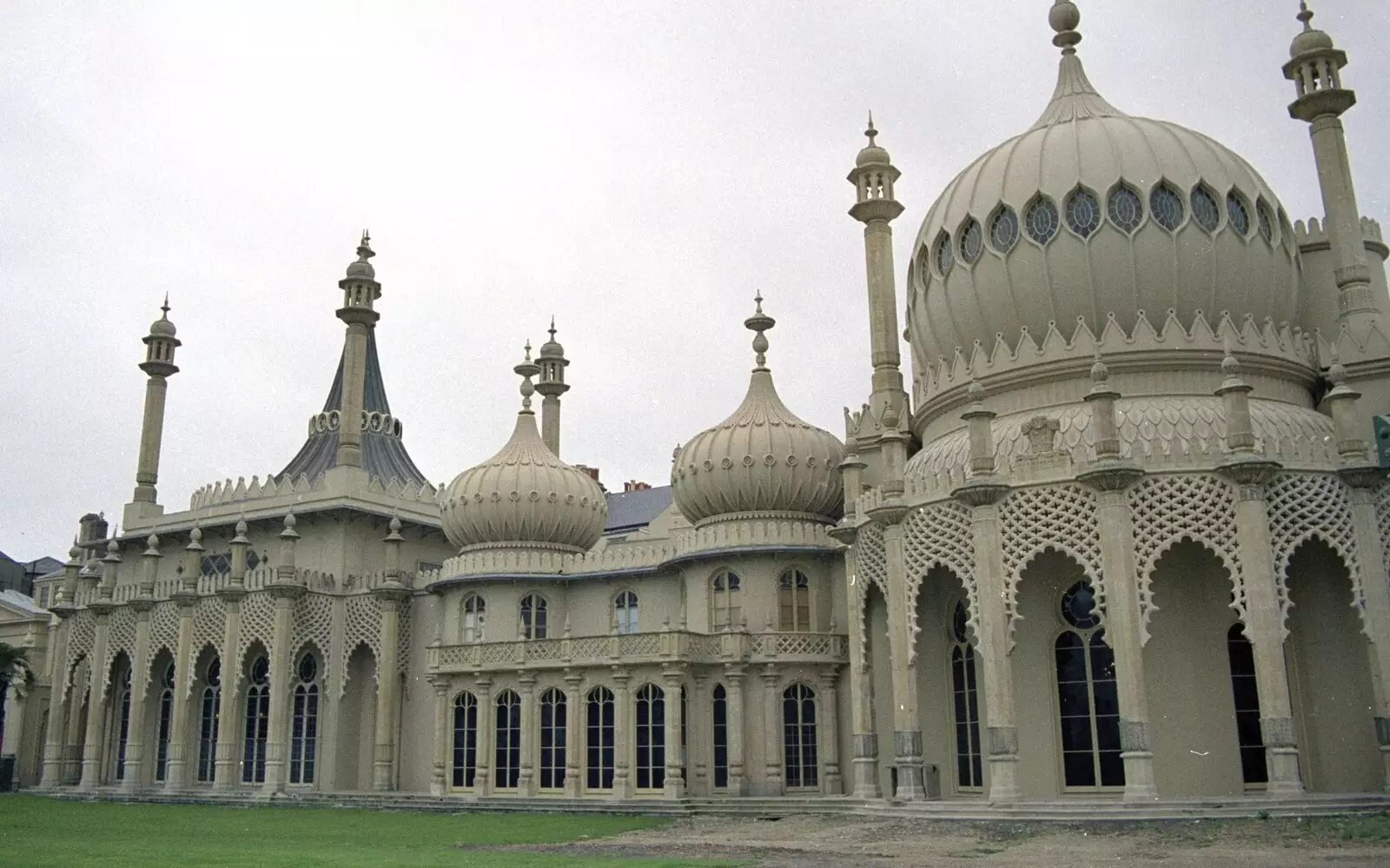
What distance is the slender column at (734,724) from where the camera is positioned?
25922 millimetres

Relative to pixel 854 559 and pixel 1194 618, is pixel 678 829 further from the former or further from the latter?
pixel 1194 618

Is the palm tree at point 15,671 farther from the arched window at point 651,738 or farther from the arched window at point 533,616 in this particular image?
the arched window at point 651,738

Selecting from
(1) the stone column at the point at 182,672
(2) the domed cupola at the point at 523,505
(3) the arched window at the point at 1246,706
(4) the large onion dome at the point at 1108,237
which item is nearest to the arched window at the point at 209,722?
(1) the stone column at the point at 182,672

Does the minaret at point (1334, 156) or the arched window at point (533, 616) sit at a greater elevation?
the minaret at point (1334, 156)

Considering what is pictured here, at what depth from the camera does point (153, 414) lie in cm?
3850

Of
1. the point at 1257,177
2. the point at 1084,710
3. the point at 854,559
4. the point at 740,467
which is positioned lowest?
the point at 1084,710

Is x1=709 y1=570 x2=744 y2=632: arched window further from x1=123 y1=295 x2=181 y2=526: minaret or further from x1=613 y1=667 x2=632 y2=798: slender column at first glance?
x1=123 y1=295 x2=181 y2=526: minaret

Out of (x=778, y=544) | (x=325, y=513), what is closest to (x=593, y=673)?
(x=778, y=544)

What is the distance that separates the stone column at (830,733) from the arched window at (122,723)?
65.4 feet

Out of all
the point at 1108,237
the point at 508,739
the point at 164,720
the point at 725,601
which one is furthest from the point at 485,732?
the point at 1108,237

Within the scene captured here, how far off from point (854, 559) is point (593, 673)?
22.1ft

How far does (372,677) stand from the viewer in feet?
108

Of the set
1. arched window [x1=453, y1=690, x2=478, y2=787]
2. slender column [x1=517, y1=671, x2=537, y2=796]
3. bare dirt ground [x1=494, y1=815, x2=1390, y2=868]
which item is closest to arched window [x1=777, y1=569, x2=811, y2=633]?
slender column [x1=517, y1=671, x2=537, y2=796]

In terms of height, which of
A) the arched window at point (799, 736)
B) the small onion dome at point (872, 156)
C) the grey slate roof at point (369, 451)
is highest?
the small onion dome at point (872, 156)
